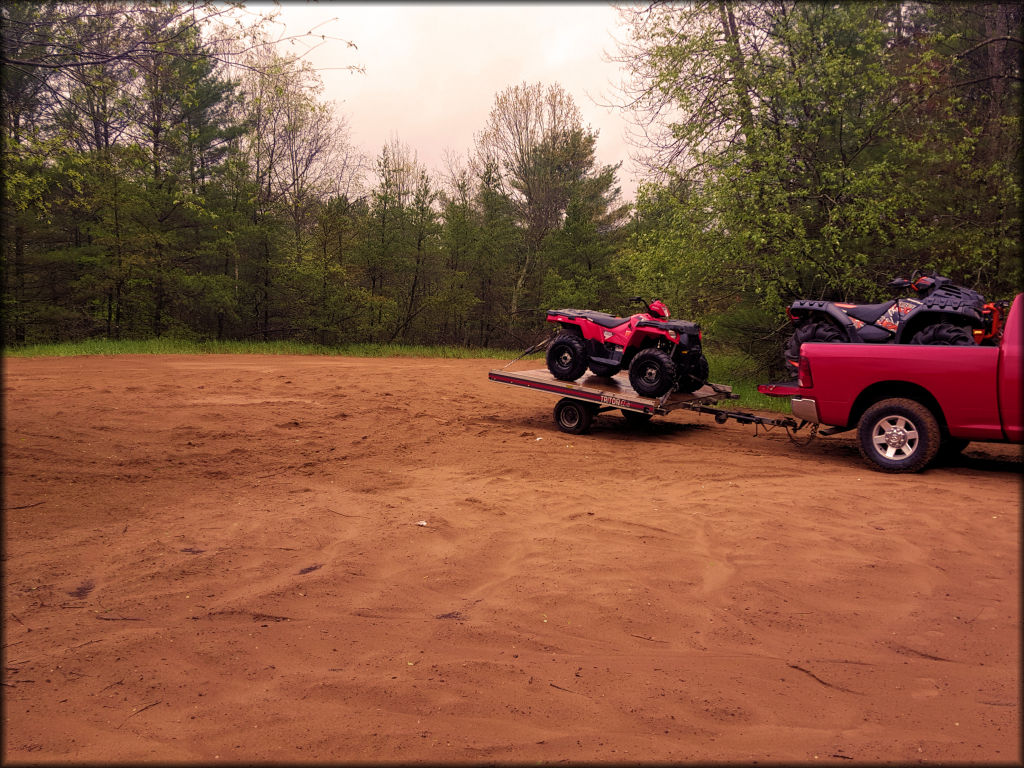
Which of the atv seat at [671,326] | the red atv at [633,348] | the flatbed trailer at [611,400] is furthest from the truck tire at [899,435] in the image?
the atv seat at [671,326]

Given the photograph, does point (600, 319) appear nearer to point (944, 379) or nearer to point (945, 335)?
point (945, 335)

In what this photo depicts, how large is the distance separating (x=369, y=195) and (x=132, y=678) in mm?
30101

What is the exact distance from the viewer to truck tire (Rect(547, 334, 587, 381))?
10.5m

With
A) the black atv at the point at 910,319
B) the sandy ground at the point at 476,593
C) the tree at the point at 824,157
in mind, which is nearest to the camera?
the sandy ground at the point at 476,593

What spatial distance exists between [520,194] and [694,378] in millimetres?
28086

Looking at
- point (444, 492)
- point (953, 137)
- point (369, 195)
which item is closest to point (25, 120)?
point (444, 492)

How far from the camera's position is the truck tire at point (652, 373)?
30.8 feet

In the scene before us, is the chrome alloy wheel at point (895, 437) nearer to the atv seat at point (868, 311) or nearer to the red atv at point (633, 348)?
the atv seat at point (868, 311)

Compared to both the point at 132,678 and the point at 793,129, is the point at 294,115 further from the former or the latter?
the point at 132,678

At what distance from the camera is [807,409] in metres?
8.12

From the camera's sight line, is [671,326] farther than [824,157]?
No

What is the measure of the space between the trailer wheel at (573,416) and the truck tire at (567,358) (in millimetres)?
417

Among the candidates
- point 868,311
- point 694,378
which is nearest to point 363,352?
point 694,378

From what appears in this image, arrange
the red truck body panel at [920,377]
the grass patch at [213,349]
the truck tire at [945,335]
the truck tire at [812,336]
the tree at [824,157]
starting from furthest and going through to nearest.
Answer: the grass patch at [213,349], the tree at [824,157], the truck tire at [812,336], the truck tire at [945,335], the red truck body panel at [920,377]
